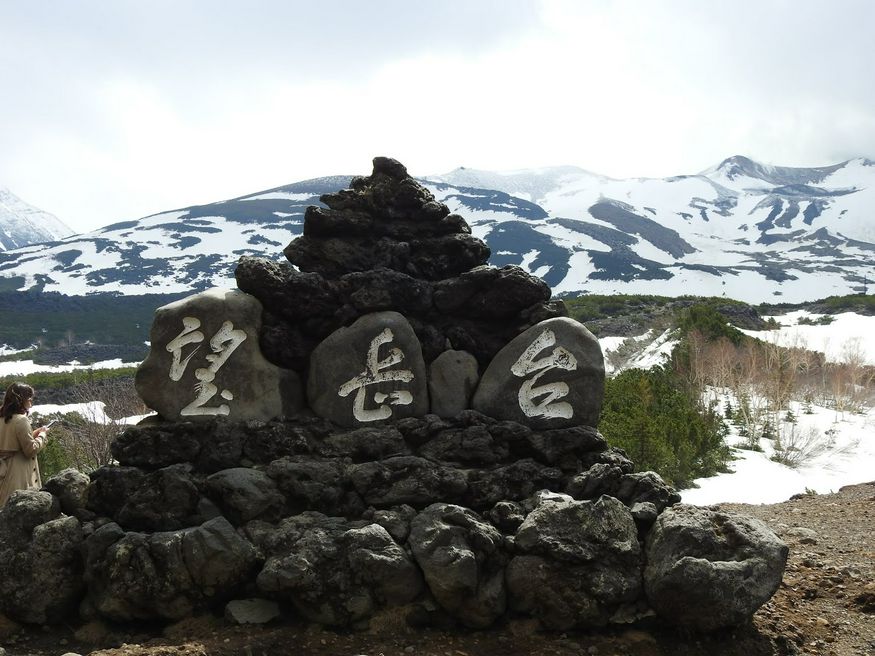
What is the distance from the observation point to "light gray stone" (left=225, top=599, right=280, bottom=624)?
17.6 ft

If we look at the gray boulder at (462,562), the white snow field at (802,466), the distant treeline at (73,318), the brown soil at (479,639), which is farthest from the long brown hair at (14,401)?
the distant treeline at (73,318)

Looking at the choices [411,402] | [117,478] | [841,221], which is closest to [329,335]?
[411,402]

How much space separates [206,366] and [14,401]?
1.68 m

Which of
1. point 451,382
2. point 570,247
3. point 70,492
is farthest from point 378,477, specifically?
point 570,247

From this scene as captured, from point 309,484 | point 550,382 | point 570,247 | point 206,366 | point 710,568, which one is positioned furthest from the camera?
point 570,247

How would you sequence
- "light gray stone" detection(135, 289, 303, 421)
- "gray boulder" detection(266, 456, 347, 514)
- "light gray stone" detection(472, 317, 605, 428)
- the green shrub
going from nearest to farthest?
"gray boulder" detection(266, 456, 347, 514) < "light gray stone" detection(135, 289, 303, 421) < "light gray stone" detection(472, 317, 605, 428) < the green shrub

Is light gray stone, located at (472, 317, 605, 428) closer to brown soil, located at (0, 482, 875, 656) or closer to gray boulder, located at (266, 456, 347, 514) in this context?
gray boulder, located at (266, 456, 347, 514)

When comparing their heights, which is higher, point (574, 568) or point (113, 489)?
point (113, 489)

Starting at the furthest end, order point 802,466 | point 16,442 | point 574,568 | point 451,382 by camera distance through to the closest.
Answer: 1. point 802,466
2. point 451,382
3. point 16,442
4. point 574,568

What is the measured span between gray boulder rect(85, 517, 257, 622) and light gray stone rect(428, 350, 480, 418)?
7.50ft

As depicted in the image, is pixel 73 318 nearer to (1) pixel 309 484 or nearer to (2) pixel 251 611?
(1) pixel 309 484

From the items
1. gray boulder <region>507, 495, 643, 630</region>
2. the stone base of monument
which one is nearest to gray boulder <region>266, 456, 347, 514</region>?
the stone base of monument

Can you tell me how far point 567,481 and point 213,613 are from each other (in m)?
3.25

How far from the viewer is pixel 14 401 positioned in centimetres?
624
